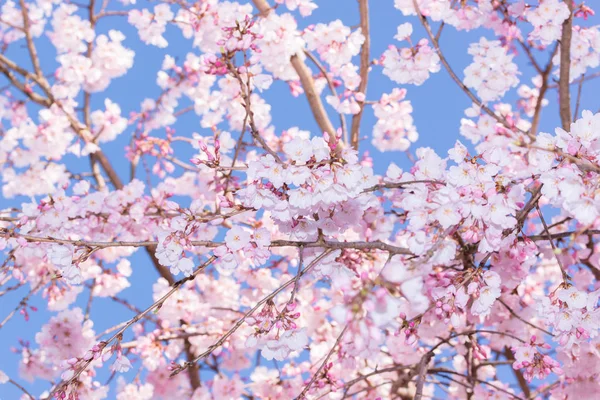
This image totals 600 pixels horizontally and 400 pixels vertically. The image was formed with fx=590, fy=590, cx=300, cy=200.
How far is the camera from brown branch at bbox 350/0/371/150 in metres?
4.30

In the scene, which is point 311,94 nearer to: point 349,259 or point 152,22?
point 349,259

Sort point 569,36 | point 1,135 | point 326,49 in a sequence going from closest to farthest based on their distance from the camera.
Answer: point 569,36 < point 326,49 < point 1,135

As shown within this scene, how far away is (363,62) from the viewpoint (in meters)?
4.45

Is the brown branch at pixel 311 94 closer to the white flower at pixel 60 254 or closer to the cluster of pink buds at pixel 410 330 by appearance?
the cluster of pink buds at pixel 410 330

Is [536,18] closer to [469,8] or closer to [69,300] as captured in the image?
[469,8]

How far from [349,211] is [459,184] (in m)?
0.51

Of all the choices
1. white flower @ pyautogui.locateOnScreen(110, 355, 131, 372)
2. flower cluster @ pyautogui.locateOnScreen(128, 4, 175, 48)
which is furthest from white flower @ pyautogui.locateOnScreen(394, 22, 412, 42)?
flower cluster @ pyautogui.locateOnScreen(128, 4, 175, 48)

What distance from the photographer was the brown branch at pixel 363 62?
4302 millimetres

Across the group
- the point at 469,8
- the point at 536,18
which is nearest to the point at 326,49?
the point at 469,8

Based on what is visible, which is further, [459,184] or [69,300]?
[69,300]

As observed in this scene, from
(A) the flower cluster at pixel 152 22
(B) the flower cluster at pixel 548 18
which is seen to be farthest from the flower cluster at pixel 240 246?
(A) the flower cluster at pixel 152 22

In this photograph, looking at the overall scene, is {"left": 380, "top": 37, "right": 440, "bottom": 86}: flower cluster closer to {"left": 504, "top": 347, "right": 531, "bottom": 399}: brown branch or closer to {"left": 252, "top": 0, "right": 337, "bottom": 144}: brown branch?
{"left": 252, "top": 0, "right": 337, "bottom": 144}: brown branch

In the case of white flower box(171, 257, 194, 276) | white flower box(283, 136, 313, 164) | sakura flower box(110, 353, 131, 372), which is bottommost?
sakura flower box(110, 353, 131, 372)

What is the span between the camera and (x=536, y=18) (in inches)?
143
